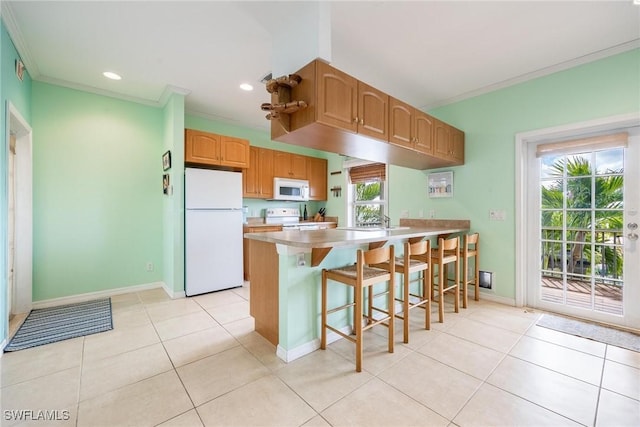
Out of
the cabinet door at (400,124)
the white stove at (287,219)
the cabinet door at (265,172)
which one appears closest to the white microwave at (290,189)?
the cabinet door at (265,172)

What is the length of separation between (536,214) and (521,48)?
68.4 inches

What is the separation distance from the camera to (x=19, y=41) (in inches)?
90.0

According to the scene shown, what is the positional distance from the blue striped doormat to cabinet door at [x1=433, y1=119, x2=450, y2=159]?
3880 mm

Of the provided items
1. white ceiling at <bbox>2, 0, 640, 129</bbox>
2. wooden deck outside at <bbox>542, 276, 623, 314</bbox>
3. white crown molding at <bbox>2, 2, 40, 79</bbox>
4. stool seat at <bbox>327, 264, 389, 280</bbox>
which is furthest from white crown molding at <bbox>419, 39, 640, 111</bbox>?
white crown molding at <bbox>2, 2, 40, 79</bbox>

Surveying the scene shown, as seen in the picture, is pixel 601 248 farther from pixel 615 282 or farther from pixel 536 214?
pixel 536 214

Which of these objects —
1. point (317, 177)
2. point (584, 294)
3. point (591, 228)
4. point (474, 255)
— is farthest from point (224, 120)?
point (584, 294)

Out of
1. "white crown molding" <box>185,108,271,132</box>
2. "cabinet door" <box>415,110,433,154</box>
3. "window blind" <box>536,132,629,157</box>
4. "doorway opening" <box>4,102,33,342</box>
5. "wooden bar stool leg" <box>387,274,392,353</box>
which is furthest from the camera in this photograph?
"white crown molding" <box>185,108,271,132</box>

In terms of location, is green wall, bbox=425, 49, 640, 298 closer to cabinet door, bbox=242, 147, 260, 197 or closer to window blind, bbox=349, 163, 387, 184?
window blind, bbox=349, 163, 387, 184

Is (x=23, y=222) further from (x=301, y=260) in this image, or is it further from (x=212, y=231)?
(x=301, y=260)

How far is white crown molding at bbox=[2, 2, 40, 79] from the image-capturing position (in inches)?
77.8

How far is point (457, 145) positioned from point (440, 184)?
1.85 ft

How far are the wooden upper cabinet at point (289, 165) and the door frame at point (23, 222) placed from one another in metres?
3.07

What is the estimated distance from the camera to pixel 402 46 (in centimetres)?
238

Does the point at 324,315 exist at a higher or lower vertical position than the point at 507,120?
lower
